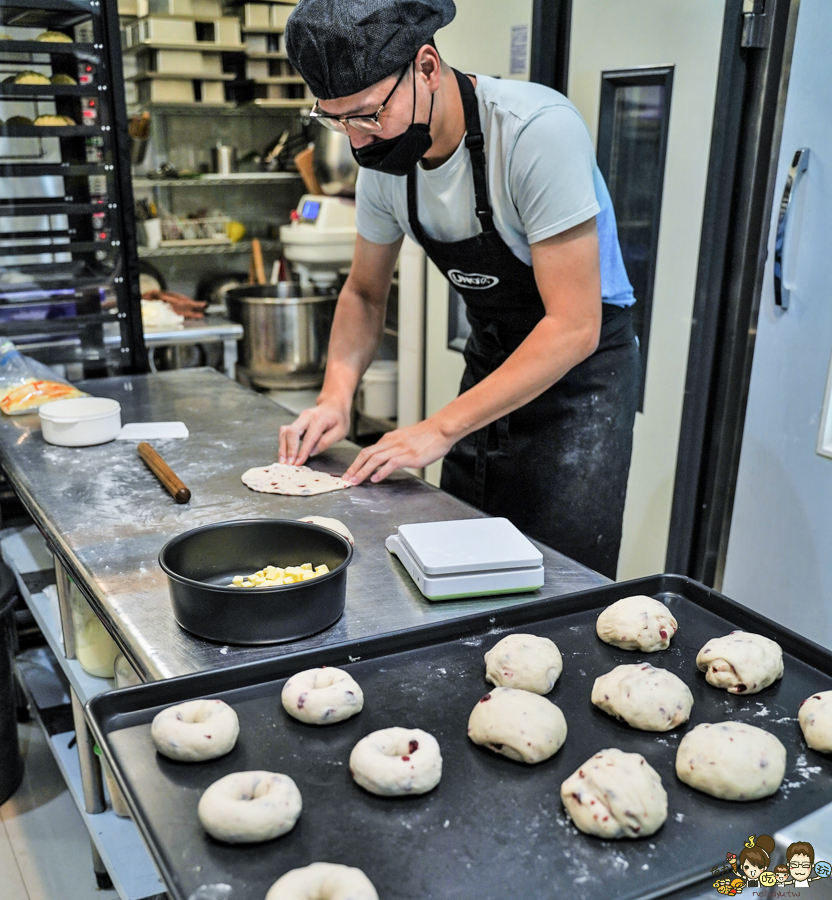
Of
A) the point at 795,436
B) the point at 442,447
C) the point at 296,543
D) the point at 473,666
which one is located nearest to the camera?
the point at 473,666

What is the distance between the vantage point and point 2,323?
96.7 inches

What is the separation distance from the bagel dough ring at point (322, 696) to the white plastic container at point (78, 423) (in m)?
1.08

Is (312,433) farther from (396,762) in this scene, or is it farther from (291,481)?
(396,762)

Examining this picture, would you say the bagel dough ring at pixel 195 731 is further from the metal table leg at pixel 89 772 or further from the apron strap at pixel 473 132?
the apron strap at pixel 473 132

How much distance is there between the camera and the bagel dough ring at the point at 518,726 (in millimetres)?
861

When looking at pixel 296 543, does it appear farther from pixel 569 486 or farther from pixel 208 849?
pixel 569 486

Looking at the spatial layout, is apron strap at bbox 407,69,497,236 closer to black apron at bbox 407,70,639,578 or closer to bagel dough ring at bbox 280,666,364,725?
black apron at bbox 407,70,639,578

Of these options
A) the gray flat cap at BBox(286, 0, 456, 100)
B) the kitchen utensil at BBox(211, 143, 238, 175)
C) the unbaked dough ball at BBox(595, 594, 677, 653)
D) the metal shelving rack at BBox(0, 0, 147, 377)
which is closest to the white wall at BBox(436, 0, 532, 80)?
the metal shelving rack at BBox(0, 0, 147, 377)

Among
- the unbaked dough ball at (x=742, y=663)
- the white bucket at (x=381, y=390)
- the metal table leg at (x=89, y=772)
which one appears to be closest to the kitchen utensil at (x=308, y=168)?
the white bucket at (x=381, y=390)

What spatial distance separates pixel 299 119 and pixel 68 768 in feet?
12.3

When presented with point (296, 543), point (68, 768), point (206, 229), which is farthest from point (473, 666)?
point (206, 229)

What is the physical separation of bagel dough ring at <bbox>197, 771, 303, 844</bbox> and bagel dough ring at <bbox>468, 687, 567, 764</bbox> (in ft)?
0.64

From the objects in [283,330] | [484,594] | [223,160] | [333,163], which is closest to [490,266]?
[484,594]

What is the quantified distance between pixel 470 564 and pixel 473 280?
2.45 ft
